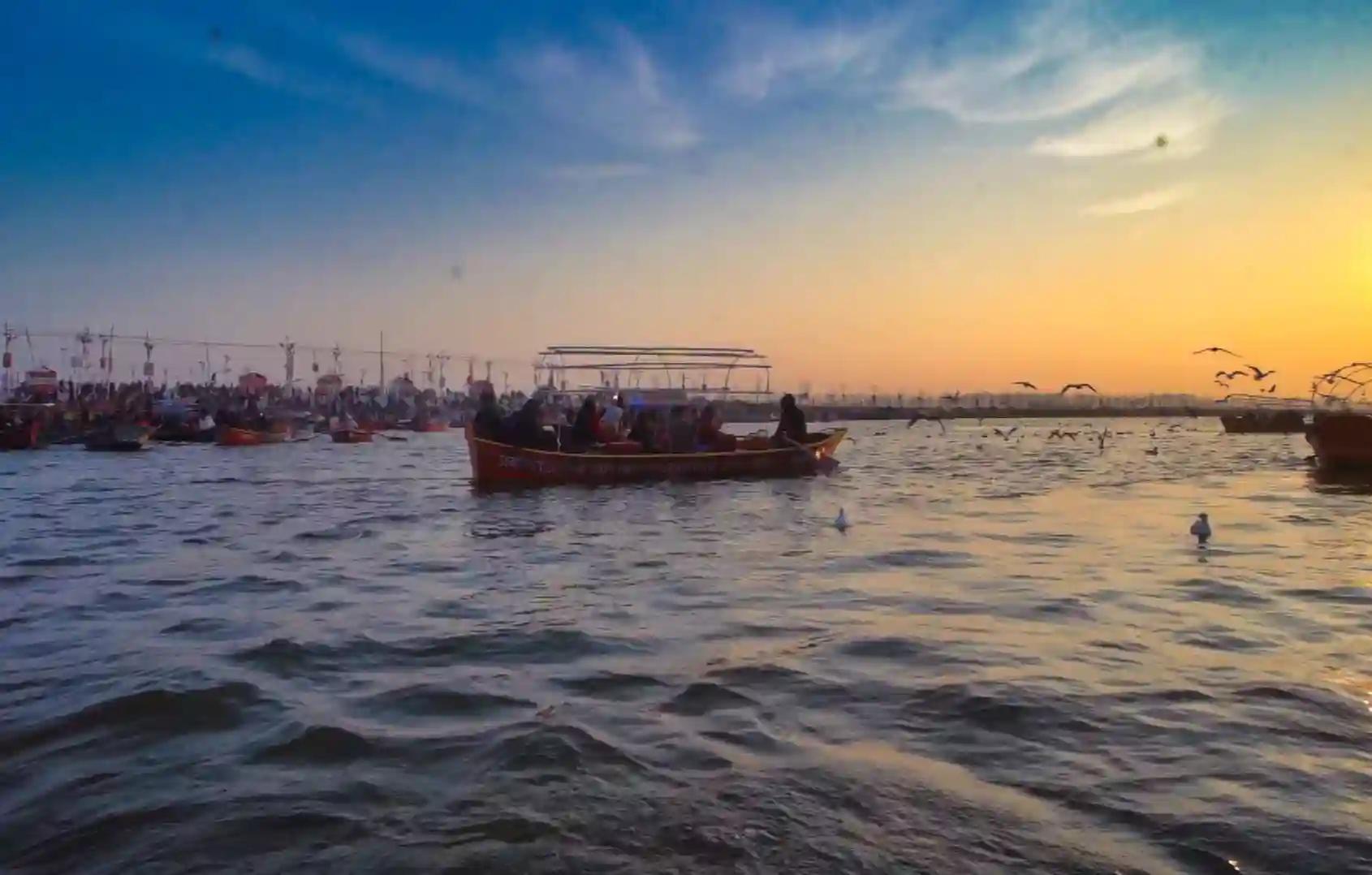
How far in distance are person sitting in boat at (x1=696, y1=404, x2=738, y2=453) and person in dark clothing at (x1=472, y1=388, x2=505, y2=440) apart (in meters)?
4.96

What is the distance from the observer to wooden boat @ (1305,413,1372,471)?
2431cm

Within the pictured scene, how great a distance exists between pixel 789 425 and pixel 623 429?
469cm

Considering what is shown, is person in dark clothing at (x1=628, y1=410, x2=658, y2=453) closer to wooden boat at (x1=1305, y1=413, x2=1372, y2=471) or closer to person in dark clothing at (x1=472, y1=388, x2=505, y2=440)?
person in dark clothing at (x1=472, y1=388, x2=505, y2=440)

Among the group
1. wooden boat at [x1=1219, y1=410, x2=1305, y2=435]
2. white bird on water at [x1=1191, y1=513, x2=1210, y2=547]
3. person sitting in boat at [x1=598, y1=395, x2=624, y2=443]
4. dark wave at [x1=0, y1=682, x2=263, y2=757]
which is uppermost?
person sitting in boat at [x1=598, y1=395, x2=624, y2=443]

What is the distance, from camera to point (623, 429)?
27.8 m

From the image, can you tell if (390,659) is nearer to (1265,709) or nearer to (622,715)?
(622,715)

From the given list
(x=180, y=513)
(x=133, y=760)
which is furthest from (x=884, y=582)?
(x=180, y=513)

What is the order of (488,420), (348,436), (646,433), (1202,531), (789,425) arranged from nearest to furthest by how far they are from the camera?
(1202,531)
(488,420)
(646,433)
(789,425)
(348,436)

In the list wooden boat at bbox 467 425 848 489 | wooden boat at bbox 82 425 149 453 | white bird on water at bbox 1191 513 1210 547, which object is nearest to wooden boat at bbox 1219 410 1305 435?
wooden boat at bbox 467 425 848 489

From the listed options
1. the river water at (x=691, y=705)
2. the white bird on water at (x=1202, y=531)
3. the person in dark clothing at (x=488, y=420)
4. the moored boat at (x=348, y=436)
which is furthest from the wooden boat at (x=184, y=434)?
the white bird on water at (x=1202, y=531)

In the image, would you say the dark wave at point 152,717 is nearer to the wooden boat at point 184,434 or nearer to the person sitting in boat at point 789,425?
the person sitting in boat at point 789,425

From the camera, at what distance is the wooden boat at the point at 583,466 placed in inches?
860

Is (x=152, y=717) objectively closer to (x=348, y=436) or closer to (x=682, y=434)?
(x=682, y=434)

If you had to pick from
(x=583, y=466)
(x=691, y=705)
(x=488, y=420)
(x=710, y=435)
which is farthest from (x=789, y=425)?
(x=691, y=705)
